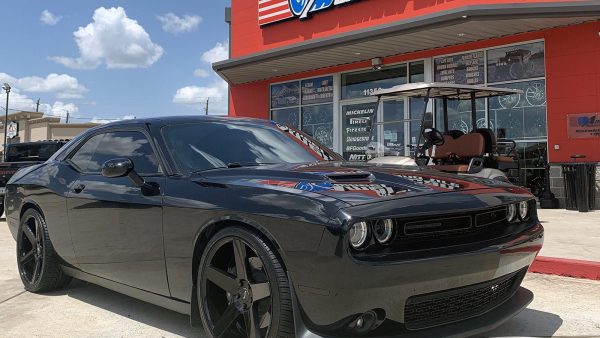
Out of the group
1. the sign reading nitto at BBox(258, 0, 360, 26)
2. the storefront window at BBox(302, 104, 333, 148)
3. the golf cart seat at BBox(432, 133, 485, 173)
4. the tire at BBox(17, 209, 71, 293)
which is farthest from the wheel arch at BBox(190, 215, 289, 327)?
the storefront window at BBox(302, 104, 333, 148)

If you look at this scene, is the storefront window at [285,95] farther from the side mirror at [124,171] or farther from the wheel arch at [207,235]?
the wheel arch at [207,235]

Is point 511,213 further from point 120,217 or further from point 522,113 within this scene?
point 522,113

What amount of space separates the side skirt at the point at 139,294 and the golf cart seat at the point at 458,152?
5.65 meters

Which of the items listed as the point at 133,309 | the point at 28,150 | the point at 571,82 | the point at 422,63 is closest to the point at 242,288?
the point at 133,309

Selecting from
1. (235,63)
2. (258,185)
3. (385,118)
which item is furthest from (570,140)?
(258,185)

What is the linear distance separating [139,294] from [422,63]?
11.0 m

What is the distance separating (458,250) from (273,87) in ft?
47.7

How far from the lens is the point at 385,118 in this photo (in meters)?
13.7

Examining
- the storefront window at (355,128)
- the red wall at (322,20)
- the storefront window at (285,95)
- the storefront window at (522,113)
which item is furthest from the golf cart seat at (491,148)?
the storefront window at (285,95)

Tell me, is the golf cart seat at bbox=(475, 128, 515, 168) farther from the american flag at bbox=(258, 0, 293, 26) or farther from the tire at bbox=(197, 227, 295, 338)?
the american flag at bbox=(258, 0, 293, 26)

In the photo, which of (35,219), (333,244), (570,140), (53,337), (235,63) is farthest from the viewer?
(235,63)

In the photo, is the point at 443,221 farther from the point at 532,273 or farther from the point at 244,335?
the point at 532,273

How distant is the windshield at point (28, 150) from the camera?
1289 cm

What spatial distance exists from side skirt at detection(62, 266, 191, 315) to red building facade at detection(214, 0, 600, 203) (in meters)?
7.79
